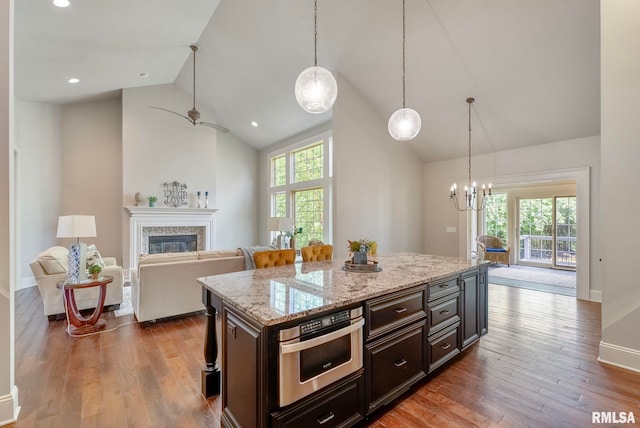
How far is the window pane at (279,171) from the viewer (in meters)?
8.39

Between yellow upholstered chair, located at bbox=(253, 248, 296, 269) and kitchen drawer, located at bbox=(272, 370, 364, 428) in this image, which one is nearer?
kitchen drawer, located at bbox=(272, 370, 364, 428)

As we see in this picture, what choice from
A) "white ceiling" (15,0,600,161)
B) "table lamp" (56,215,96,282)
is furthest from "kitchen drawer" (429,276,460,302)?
"table lamp" (56,215,96,282)

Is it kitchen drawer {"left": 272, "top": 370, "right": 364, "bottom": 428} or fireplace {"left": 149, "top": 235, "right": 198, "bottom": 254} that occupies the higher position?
fireplace {"left": 149, "top": 235, "right": 198, "bottom": 254}

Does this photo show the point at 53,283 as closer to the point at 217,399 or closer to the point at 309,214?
the point at 217,399

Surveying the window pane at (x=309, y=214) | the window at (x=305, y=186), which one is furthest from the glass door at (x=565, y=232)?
the window pane at (x=309, y=214)

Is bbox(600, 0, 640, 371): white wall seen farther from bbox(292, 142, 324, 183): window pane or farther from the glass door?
the glass door

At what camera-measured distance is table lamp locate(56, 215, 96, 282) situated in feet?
11.0

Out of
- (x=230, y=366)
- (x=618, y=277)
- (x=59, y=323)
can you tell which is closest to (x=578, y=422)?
(x=618, y=277)

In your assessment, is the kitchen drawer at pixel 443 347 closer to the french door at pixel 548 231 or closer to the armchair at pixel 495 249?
the armchair at pixel 495 249

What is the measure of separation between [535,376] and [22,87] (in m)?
8.09

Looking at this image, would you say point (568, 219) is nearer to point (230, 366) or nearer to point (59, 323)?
point (230, 366)

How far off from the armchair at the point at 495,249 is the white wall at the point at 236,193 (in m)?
6.70

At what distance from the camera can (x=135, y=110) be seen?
6445 millimetres

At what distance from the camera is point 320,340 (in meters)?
1.58
